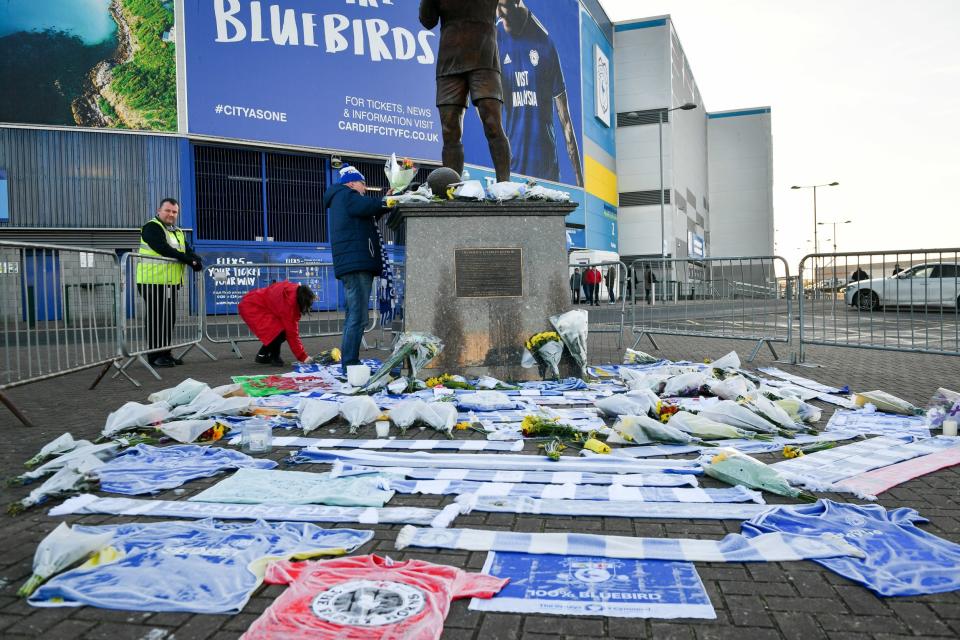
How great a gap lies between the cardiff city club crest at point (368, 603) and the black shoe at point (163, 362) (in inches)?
311

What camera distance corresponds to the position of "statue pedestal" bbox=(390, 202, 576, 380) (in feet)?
23.0

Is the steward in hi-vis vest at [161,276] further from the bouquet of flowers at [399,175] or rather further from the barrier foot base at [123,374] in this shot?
the bouquet of flowers at [399,175]

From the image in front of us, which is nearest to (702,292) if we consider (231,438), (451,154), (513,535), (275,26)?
(451,154)

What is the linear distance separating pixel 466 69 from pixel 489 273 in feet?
7.72

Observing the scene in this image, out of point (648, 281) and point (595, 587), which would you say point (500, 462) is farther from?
point (648, 281)

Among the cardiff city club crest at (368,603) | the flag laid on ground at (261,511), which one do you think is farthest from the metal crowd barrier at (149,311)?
the cardiff city club crest at (368,603)

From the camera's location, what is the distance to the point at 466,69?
765 cm

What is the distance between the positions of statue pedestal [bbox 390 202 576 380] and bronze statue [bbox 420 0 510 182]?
86 cm

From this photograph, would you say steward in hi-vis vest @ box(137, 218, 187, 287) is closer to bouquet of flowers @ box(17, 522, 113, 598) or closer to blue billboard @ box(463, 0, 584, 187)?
bouquet of flowers @ box(17, 522, 113, 598)

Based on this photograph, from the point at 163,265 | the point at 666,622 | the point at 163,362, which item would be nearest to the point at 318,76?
the point at 163,265

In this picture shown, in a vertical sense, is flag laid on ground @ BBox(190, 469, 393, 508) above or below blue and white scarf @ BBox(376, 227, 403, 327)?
below

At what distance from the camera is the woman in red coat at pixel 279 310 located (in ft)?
28.4

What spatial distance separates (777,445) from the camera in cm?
433

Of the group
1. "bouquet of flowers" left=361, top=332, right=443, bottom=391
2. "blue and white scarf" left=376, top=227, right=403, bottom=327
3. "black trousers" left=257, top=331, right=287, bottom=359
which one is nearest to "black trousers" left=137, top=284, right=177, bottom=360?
"black trousers" left=257, top=331, right=287, bottom=359
